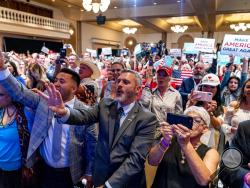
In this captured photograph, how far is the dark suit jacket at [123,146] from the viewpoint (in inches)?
62.5

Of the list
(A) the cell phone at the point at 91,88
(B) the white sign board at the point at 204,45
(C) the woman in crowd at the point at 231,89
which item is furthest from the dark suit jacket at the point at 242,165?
(B) the white sign board at the point at 204,45

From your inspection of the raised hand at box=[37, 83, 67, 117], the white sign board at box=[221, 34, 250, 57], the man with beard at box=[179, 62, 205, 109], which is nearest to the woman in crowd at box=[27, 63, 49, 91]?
the raised hand at box=[37, 83, 67, 117]

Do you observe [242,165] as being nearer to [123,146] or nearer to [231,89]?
[123,146]

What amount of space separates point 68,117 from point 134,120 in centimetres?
41

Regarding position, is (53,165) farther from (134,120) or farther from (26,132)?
(134,120)

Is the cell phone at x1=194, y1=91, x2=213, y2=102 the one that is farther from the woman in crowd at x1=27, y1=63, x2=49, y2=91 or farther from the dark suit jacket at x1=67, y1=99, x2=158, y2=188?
the woman in crowd at x1=27, y1=63, x2=49, y2=91

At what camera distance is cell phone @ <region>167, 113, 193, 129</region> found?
138 cm

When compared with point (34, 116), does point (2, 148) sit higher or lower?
lower

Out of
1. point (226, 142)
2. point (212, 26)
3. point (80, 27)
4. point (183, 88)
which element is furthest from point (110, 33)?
point (226, 142)

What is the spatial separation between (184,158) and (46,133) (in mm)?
965

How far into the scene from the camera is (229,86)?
12.2 feet

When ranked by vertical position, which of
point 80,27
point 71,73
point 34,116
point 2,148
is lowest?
point 2,148

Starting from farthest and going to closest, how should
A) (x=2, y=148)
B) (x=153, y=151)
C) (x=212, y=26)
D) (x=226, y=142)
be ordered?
1. (x=212, y=26)
2. (x=226, y=142)
3. (x=2, y=148)
4. (x=153, y=151)

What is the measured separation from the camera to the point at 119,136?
5.35 ft
